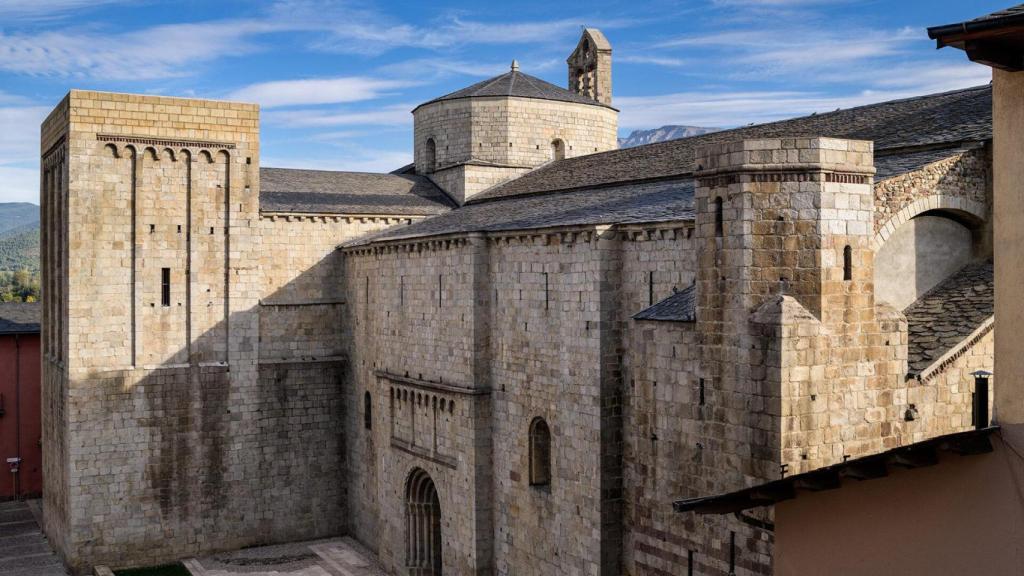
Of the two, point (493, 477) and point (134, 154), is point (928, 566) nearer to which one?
point (493, 477)

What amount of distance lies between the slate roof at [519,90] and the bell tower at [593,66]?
70cm

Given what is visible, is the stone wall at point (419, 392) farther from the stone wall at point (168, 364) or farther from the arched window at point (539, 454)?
the stone wall at point (168, 364)

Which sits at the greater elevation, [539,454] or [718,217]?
[718,217]

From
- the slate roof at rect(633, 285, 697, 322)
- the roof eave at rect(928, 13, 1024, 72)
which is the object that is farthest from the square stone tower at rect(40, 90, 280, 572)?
the roof eave at rect(928, 13, 1024, 72)

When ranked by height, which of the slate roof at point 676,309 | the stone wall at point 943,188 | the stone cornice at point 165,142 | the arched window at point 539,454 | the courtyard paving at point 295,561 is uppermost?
the stone cornice at point 165,142

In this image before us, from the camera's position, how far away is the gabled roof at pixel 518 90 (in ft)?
108

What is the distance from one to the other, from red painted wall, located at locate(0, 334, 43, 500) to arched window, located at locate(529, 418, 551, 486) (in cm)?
2161

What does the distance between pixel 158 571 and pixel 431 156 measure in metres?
15.6

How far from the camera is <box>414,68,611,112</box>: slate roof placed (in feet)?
108

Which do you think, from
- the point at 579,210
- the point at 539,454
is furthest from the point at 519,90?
the point at 539,454

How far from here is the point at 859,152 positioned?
1381 cm

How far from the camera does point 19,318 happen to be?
35.8 metres

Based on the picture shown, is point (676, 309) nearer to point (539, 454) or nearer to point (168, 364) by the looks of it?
point (539, 454)

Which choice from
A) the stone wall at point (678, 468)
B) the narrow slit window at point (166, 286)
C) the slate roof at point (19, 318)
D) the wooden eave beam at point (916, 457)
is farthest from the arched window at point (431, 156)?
the wooden eave beam at point (916, 457)
